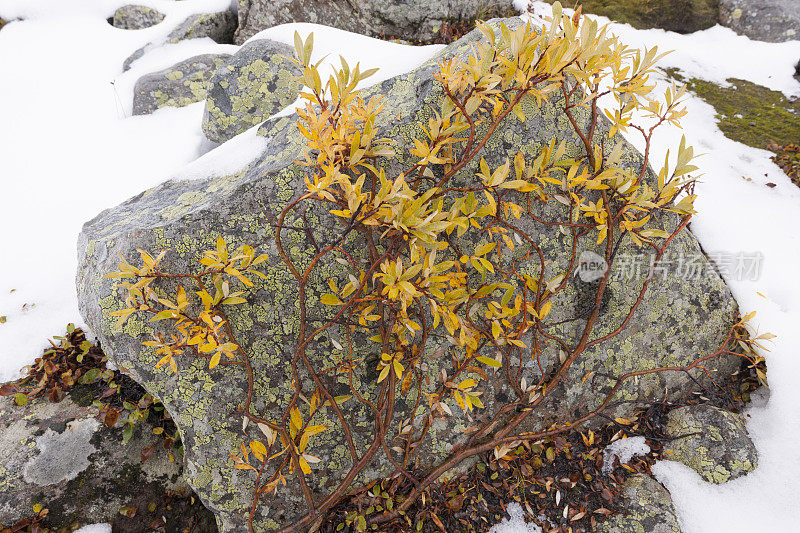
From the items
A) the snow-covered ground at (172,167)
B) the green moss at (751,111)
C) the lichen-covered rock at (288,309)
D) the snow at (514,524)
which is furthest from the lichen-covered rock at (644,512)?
the green moss at (751,111)

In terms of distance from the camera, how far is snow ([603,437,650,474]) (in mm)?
3213

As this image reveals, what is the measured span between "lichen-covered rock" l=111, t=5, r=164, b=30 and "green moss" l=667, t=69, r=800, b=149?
31.3 ft

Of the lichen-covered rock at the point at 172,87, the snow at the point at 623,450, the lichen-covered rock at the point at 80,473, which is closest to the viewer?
the lichen-covered rock at the point at 80,473

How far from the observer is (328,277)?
265cm

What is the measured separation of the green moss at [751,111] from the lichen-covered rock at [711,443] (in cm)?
399

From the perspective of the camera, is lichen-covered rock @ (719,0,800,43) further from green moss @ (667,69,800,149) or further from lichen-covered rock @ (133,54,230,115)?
lichen-covered rock @ (133,54,230,115)

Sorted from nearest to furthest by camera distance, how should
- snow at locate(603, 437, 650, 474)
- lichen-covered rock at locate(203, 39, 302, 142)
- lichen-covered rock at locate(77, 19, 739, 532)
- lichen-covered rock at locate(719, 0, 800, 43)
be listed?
1. lichen-covered rock at locate(77, 19, 739, 532)
2. snow at locate(603, 437, 650, 474)
3. lichen-covered rock at locate(203, 39, 302, 142)
4. lichen-covered rock at locate(719, 0, 800, 43)

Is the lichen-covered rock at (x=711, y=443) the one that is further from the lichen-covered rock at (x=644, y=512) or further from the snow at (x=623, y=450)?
the lichen-covered rock at (x=644, y=512)

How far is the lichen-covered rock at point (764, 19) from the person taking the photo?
8219mm

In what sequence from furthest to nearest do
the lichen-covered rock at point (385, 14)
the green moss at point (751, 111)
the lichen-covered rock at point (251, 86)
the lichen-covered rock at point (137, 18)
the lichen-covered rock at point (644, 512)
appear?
the lichen-covered rock at point (137, 18)
the lichen-covered rock at point (385, 14)
the green moss at point (751, 111)
the lichen-covered rock at point (251, 86)
the lichen-covered rock at point (644, 512)

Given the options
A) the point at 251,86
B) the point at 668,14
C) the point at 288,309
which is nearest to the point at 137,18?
the point at 251,86

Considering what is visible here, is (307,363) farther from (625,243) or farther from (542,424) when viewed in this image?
(625,243)

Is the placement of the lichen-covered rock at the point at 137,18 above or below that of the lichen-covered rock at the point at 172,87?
above

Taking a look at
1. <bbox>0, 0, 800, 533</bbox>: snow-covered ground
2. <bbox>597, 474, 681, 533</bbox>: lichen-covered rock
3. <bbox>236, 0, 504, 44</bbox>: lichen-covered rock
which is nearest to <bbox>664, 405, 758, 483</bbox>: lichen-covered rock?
<bbox>0, 0, 800, 533</bbox>: snow-covered ground
